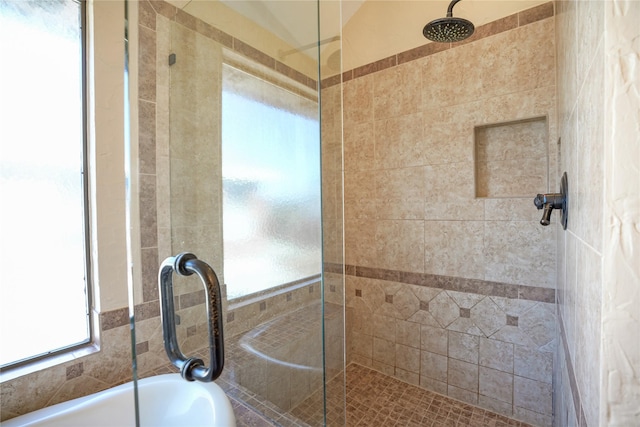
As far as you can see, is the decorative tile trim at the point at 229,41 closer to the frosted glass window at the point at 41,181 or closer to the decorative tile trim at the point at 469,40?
the decorative tile trim at the point at 469,40

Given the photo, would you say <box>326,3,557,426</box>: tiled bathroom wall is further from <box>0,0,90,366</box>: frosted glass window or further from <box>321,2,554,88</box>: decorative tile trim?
<box>0,0,90,366</box>: frosted glass window

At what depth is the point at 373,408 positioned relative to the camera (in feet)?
6.00

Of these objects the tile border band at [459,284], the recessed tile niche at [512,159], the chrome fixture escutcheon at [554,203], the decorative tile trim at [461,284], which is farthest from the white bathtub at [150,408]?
the recessed tile niche at [512,159]

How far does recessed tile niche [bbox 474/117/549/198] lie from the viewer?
1641mm

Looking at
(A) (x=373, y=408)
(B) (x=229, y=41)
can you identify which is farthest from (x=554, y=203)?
(A) (x=373, y=408)

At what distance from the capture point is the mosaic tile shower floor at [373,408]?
1.06m

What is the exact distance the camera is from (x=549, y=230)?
1570 mm

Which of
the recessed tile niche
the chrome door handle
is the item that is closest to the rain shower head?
the recessed tile niche

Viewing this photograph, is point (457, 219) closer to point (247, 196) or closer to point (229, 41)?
point (247, 196)

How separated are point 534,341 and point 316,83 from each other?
1832mm

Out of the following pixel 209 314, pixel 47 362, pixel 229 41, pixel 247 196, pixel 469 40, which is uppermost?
pixel 469 40

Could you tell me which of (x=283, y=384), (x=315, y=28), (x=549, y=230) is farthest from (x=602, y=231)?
(x=549, y=230)

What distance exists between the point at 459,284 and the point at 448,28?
4.93 ft

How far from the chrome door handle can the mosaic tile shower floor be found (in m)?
0.50
